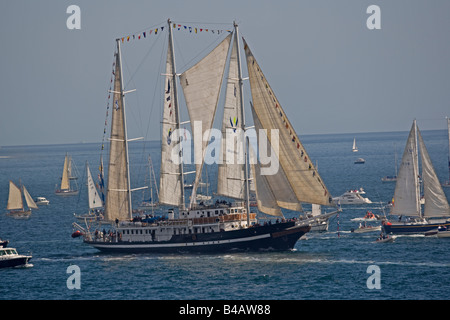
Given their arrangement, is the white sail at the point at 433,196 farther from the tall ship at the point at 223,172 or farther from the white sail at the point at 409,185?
the tall ship at the point at 223,172

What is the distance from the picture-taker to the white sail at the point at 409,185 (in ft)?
290

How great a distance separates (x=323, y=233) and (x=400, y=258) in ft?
64.3

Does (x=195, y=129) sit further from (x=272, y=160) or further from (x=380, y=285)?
(x=380, y=285)

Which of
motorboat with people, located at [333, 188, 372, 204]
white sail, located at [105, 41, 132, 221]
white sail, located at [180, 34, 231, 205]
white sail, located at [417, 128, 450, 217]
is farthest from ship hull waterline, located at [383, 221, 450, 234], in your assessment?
motorboat with people, located at [333, 188, 372, 204]

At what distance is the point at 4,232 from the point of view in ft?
344

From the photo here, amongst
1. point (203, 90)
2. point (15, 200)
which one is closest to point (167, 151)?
point (203, 90)

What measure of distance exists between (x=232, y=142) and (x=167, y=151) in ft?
24.8

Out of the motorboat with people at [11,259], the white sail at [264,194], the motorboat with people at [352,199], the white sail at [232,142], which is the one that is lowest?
the motorboat with people at [11,259]

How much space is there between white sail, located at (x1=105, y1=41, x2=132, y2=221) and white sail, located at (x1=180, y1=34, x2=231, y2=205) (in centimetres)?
775

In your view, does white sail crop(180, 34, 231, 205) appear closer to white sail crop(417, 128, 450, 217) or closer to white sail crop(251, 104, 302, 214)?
white sail crop(251, 104, 302, 214)

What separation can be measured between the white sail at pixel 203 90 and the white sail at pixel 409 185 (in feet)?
82.7

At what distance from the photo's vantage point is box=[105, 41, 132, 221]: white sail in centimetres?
8206

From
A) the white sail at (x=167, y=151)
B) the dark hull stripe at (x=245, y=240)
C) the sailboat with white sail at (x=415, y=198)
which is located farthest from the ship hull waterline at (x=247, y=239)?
the sailboat with white sail at (x=415, y=198)
